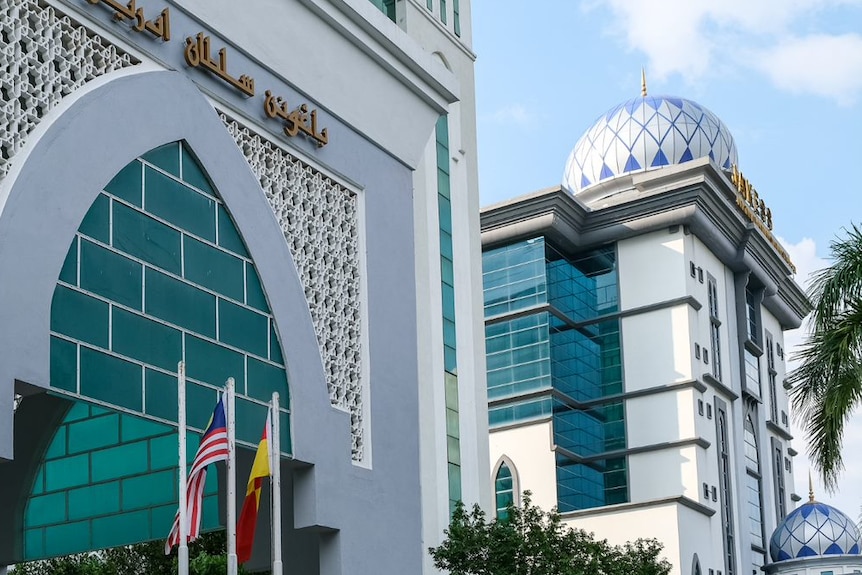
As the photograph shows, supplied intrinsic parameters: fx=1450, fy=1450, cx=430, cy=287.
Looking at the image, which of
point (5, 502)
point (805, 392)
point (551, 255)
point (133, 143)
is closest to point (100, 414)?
point (5, 502)

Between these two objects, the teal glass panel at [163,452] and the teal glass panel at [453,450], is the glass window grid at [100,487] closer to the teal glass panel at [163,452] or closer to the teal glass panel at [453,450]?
the teal glass panel at [163,452]

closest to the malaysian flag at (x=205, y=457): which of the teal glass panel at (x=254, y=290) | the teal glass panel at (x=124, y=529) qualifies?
the teal glass panel at (x=254, y=290)

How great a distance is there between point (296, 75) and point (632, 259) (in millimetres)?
24864

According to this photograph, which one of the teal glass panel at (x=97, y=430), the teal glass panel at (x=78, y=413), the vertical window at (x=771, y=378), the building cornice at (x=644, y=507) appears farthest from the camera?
the vertical window at (x=771, y=378)

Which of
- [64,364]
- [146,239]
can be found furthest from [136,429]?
[64,364]

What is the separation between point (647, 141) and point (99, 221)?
106 ft

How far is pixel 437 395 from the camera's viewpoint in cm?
2573

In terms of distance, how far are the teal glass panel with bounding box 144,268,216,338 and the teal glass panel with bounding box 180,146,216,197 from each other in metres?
1.44

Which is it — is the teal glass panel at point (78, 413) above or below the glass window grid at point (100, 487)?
above

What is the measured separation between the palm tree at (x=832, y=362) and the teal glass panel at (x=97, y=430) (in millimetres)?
11247

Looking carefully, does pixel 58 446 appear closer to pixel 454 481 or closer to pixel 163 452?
pixel 163 452

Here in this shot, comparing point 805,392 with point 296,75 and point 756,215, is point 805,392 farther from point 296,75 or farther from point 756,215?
point 756,215

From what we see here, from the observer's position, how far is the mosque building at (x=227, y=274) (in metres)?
16.7

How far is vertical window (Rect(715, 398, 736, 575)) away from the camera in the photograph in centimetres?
4381
